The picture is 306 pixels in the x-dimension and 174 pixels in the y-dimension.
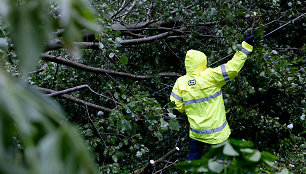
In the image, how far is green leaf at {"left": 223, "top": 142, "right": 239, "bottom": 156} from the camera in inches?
29.5

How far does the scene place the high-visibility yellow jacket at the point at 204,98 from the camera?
3.02m

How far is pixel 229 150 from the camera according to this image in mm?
761

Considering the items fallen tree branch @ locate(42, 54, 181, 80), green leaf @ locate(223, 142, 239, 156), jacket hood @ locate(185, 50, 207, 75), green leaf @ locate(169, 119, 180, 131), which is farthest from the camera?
fallen tree branch @ locate(42, 54, 181, 80)

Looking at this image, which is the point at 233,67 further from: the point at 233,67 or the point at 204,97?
the point at 204,97

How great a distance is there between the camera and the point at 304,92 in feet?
11.8

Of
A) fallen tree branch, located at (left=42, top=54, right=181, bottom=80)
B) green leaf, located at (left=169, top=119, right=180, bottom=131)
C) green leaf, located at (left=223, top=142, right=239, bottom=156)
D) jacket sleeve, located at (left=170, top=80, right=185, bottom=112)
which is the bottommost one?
jacket sleeve, located at (left=170, top=80, right=185, bottom=112)

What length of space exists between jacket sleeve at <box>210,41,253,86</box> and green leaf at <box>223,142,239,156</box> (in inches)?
87.5

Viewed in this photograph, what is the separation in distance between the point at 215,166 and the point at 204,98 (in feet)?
7.67

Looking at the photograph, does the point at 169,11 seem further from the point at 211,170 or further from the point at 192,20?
the point at 211,170

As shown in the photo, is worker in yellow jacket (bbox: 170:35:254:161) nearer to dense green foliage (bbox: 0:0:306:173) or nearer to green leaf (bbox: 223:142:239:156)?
dense green foliage (bbox: 0:0:306:173)

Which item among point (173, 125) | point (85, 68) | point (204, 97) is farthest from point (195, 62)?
point (85, 68)

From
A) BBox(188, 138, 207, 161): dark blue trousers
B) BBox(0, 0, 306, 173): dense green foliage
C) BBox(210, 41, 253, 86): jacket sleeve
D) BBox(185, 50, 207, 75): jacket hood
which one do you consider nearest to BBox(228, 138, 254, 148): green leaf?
BBox(0, 0, 306, 173): dense green foliage

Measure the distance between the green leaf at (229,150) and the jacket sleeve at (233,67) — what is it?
2223mm

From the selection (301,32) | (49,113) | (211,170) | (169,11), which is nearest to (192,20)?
(169,11)
